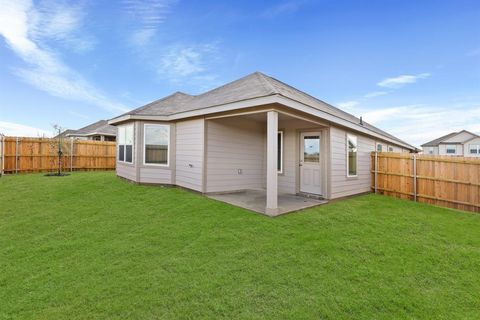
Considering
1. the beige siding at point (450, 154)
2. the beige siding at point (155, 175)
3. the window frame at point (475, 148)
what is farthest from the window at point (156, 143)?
the beige siding at point (450, 154)

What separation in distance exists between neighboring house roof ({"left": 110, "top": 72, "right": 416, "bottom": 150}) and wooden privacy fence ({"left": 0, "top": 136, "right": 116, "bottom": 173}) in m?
6.26

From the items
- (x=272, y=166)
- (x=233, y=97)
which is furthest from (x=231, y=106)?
(x=272, y=166)

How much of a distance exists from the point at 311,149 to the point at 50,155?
47.9ft

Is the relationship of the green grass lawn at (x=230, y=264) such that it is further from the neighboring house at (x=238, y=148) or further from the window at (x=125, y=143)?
the window at (x=125, y=143)

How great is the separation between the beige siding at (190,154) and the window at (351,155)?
547 centimetres

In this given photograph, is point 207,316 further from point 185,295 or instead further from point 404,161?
point 404,161

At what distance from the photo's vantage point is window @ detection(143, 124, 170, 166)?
8.51 metres

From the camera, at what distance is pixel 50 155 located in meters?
13.0

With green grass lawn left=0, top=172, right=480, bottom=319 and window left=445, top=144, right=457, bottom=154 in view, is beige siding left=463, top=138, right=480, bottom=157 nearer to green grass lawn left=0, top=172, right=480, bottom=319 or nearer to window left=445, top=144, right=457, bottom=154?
window left=445, top=144, right=457, bottom=154

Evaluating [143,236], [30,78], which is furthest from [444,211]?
[30,78]

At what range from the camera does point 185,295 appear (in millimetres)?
2557

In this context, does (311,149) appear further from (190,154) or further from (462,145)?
(462,145)

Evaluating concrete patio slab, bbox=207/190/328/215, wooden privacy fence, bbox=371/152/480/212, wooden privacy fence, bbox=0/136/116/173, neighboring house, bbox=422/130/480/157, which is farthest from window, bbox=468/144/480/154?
wooden privacy fence, bbox=0/136/116/173

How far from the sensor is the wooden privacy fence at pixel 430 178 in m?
6.90
